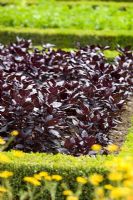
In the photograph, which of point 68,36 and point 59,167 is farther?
point 68,36

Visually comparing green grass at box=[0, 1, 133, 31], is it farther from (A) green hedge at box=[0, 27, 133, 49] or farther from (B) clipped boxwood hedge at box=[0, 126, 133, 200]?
(B) clipped boxwood hedge at box=[0, 126, 133, 200]

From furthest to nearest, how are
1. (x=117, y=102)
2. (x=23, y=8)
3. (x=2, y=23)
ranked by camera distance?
(x=23, y=8) → (x=2, y=23) → (x=117, y=102)

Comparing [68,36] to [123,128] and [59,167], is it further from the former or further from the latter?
[59,167]

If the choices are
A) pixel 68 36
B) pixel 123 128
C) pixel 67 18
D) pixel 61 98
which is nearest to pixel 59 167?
pixel 61 98

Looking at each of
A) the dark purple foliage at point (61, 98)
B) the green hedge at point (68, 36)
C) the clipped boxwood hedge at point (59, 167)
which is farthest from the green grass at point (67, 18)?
the clipped boxwood hedge at point (59, 167)

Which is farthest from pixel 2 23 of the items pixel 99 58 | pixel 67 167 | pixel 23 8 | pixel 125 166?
pixel 125 166

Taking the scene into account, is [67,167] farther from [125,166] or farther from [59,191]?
[125,166]

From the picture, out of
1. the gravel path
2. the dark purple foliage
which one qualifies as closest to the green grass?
the dark purple foliage
